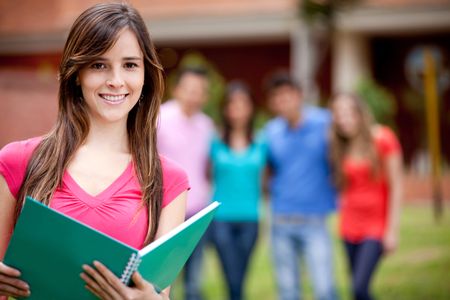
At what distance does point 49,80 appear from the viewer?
721 centimetres

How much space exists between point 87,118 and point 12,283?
0.54 m

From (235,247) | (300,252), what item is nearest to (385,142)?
(300,252)

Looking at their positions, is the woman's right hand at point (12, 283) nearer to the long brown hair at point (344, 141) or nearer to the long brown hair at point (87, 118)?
the long brown hair at point (87, 118)

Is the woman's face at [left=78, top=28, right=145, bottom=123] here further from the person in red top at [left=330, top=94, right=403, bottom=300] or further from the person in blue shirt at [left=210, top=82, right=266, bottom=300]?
the person in blue shirt at [left=210, top=82, right=266, bottom=300]

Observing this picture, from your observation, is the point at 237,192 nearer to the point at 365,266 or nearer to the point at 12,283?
the point at 365,266

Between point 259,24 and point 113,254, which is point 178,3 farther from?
point 113,254

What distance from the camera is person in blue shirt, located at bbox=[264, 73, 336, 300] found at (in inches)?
225

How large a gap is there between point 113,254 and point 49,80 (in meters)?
5.54

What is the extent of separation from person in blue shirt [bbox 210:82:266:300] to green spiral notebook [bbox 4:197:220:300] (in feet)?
12.3

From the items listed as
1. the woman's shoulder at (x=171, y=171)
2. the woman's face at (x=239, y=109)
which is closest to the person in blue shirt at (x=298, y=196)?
the woman's face at (x=239, y=109)

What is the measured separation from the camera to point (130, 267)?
194cm

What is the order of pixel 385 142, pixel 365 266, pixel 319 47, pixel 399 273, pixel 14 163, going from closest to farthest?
pixel 14 163 < pixel 365 266 < pixel 385 142 < pixel 399 273 < pixel 319 47

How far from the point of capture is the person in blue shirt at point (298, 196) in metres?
5.72

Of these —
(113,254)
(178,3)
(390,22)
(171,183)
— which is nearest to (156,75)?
(171,183)
